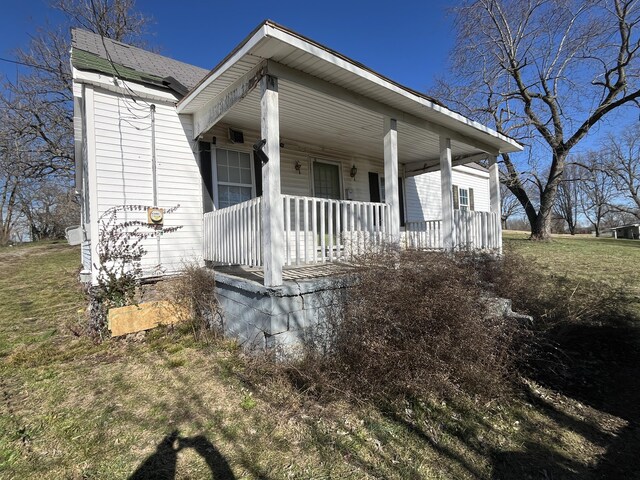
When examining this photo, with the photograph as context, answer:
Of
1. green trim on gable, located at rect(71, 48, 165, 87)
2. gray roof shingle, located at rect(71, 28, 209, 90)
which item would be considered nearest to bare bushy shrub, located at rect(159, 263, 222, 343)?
green trim on gable, located at rect(71, 48, 165, 87)

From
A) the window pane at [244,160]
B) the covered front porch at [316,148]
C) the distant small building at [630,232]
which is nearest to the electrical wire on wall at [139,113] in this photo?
the covered front porch at [316,148]

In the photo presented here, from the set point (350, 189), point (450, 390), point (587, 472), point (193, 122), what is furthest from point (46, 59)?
point (587, 472)

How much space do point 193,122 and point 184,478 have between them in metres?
5.46

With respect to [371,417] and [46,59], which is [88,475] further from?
[46,59]

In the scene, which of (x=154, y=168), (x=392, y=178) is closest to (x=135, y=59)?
(x=154, y=168)

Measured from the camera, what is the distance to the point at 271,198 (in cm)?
368

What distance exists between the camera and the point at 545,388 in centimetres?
352

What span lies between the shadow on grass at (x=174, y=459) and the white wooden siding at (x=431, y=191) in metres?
9.11

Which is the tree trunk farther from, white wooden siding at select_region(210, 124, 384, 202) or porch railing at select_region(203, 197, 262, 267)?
porch railing at select_region(203, 197, 262, 267)

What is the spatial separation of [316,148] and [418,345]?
5.76 meters

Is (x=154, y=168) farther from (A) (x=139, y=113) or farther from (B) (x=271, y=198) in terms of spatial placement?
(B) (x=271, y=198)

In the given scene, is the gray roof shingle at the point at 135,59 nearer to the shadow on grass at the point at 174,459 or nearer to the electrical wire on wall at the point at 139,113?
the electrical wire on wall at the point at 139,113

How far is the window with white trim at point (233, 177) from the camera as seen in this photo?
6215mm

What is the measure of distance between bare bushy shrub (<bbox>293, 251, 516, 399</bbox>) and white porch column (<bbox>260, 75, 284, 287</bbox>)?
3.32 ft
